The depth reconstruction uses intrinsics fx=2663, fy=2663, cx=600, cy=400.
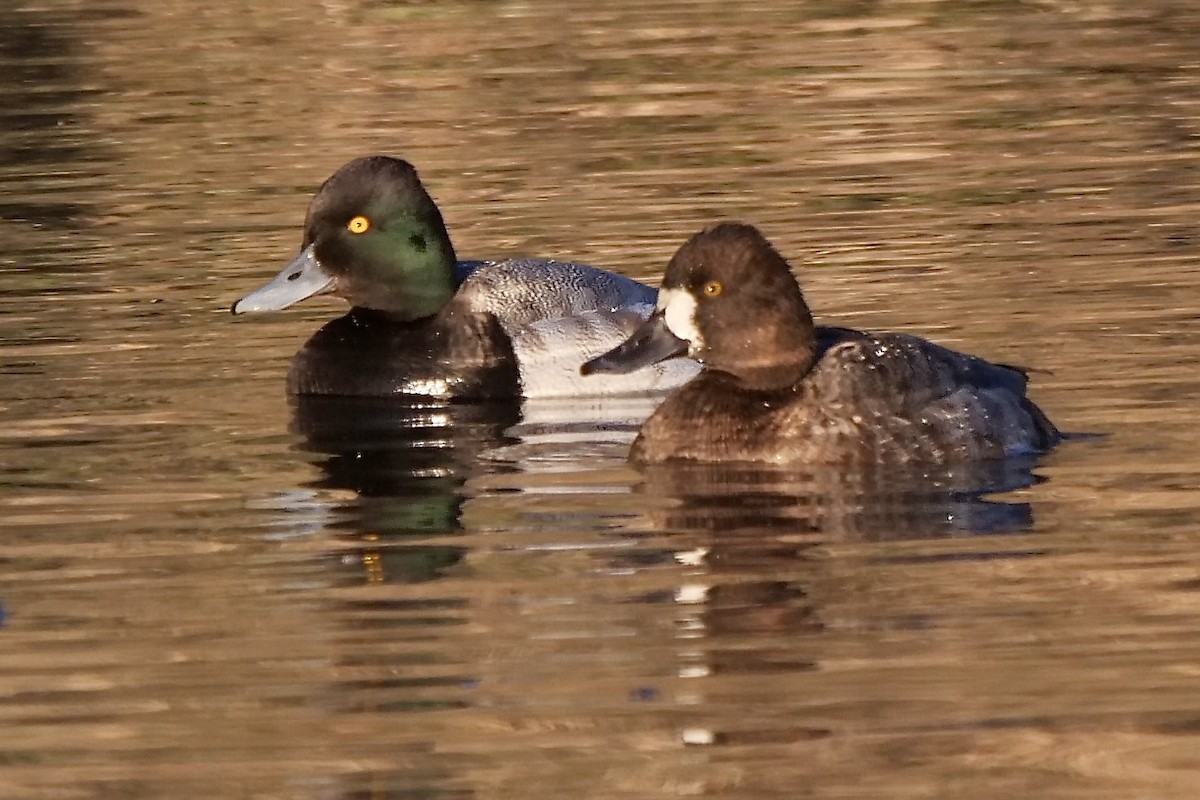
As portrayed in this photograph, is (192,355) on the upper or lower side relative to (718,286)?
lower

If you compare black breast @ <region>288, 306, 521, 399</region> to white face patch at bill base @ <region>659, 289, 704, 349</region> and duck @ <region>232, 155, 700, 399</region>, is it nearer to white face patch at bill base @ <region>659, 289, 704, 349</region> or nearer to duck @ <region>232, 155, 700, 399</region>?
duck @ <region>232, 155, 700, 399</region>

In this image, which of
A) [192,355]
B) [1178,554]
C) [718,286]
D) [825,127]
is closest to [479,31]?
[825,127]

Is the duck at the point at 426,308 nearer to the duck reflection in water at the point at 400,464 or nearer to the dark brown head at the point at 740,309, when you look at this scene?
the duck reflection in water at the point at 400,464

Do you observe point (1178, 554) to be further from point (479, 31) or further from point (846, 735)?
point (479, 31)

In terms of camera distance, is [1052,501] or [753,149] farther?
[753,149]

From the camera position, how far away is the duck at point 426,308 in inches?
423

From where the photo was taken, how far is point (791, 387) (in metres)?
8.69

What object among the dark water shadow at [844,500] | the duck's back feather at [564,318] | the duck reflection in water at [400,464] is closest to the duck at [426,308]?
the duck's back feather at [564,318]

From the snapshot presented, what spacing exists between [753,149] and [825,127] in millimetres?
797

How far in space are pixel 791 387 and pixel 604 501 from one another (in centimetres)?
86

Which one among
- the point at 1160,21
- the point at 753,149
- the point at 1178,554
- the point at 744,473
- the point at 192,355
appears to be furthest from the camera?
the point at 1160,21

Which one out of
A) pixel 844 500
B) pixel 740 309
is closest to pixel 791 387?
pixel 740 309

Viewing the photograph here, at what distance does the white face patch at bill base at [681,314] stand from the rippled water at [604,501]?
1.61ft

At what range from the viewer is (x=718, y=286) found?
8727 millimetres
